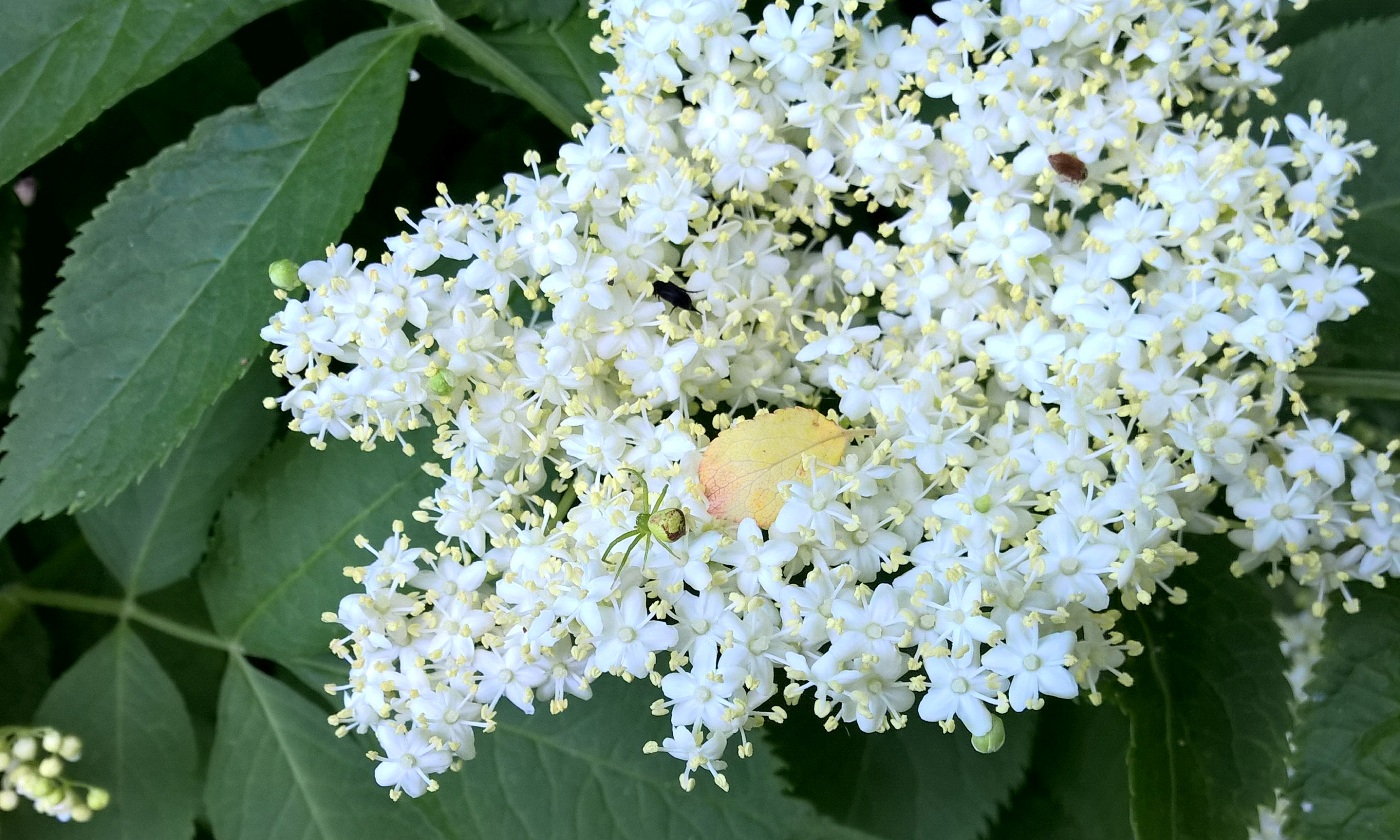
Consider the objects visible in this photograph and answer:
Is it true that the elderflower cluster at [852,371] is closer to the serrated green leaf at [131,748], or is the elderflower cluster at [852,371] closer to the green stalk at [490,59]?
the green stalk at [490,59]

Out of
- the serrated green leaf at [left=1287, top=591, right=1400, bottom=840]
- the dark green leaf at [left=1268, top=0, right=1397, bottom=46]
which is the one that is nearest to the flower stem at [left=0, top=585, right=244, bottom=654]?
the serrated green leaf at [left=1287, top=591, right=1400, bottom=840]

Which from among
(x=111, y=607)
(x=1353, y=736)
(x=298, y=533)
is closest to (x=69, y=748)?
(x=111, y=607)

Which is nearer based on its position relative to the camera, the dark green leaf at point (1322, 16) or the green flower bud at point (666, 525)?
the green flower bud at point (666, 525)

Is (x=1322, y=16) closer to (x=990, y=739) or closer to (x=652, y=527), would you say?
(x=990, y=739)

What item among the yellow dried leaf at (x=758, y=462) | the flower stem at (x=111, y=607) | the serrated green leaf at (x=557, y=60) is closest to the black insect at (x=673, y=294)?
the yellow dried leaf at (x=758, y=462)

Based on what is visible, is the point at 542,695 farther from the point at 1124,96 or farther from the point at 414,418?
the point at 1124,96

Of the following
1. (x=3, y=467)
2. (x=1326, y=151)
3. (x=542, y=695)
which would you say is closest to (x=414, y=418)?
(x=542, y=695)
